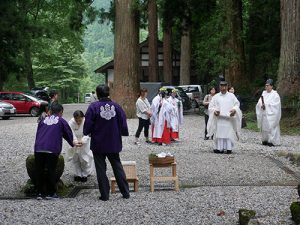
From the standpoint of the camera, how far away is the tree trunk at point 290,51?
23812mm

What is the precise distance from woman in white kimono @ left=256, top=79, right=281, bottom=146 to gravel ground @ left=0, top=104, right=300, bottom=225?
2.79ft

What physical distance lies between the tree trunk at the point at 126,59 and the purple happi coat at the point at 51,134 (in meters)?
19.4

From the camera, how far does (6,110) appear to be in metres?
35.4

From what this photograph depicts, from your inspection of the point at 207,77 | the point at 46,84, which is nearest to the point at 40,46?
the point at 207,77

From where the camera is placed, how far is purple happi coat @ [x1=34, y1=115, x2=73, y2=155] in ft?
30.4

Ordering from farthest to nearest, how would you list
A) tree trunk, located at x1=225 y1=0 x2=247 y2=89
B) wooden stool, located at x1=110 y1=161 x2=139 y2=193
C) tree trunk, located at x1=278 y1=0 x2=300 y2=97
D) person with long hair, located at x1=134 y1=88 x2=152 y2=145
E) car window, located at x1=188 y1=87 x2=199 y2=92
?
car window, located at x1=188 y1=87 x2=199 y2=92, tree trunk, located at x1=225 y1=0 x2=247 y2=89, tree trunk, located at x1=278 y1=0 x2=300 y2=97, person with long hair, located at x1=134 y1=88 x2=152 y2=145, wooden stool, located at x1=110 y1=161 x2=139 y2=193

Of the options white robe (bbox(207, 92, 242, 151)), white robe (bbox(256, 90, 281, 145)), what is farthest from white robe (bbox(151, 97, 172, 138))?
white robe (bbox(256, 90, 281, 145))

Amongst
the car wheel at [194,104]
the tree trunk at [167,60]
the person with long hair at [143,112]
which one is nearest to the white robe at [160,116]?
the person with long hair at [143,112]

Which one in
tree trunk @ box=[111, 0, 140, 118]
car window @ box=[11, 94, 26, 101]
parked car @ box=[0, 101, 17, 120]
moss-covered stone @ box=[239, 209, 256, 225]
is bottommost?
parked car @ box=[0, 101, 17, 120]

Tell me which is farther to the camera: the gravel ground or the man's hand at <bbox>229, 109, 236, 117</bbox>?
the man's hand at <bbox>229, 109, 236, 117</bbox>

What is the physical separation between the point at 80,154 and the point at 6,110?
82.9 feet

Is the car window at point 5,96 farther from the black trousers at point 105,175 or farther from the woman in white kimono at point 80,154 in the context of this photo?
the black trousers at point 105,175

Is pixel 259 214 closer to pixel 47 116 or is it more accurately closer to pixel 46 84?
pixel 47 116

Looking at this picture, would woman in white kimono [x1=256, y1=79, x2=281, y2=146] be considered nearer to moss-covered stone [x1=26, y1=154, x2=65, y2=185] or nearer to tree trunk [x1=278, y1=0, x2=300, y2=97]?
tree trunk [x1=278, y1=0, x2=300, y2=97]
